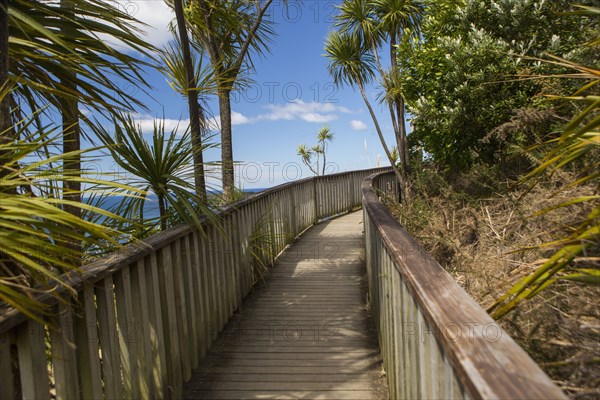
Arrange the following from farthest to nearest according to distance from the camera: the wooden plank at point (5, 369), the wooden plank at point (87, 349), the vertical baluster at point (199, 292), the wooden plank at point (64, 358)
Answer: the vertical baluster at point (199, 292)
the wooden plank at point (87, 349)
the wooden plank at point (64, 358)
the wooden plank at point (5, 369)

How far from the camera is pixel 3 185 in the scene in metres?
1.54

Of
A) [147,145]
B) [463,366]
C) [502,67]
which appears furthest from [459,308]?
[502,67]

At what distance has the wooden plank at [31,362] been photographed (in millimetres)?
1422

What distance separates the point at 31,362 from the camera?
1.43m

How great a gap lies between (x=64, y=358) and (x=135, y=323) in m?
0.62

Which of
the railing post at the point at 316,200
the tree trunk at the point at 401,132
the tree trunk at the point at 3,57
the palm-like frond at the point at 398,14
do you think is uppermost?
the palm-like frond at the point at 398,14

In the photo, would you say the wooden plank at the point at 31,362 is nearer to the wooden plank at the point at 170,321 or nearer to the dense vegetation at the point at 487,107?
the wooden plank at the point at 170,321

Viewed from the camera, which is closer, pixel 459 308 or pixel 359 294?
pixel 459 308

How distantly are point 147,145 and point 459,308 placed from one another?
277cm

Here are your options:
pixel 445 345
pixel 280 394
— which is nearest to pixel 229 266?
pixel 280 394

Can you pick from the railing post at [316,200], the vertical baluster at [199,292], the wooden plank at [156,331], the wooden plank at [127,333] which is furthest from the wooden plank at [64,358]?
the railing post at [316,200]

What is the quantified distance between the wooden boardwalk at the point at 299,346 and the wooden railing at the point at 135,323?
0.63ft

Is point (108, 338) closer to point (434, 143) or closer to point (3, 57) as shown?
point (3, 57)

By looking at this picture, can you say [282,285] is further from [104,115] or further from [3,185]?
[3,185]
